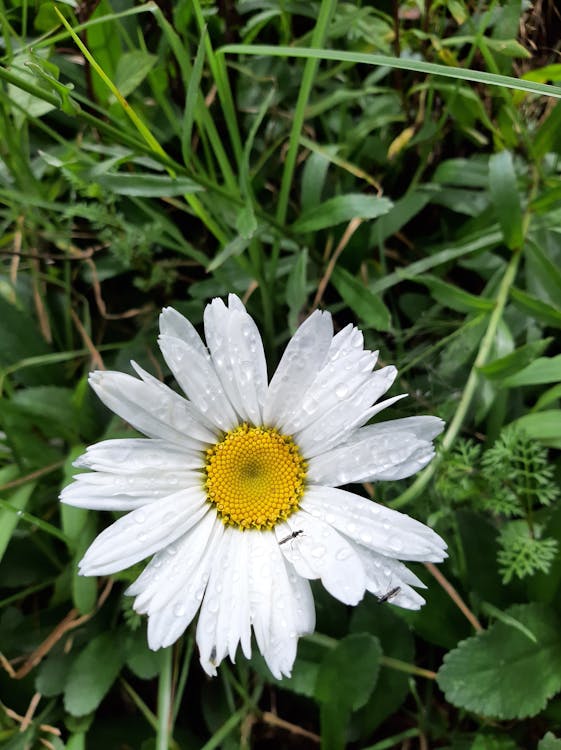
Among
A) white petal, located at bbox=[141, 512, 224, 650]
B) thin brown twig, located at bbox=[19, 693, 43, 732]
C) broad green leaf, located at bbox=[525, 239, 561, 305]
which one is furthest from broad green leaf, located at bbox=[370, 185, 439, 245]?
thin brown twig, located at bbox=[19, 693, 43, 732]

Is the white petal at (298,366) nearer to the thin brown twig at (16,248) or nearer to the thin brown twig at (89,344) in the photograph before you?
the thin brown twig at (89,344)

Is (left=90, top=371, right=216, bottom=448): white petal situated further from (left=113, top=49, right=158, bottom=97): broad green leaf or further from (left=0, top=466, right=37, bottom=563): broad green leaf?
(left=113, top=49, right=158, bottom=97): broad green leaf

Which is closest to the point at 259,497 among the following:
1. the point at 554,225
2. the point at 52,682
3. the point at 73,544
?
the point at 73,544

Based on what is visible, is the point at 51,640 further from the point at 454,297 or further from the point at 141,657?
the point at 454,297

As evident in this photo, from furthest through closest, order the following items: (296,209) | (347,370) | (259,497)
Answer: (296,209), (259,497), (347,370)

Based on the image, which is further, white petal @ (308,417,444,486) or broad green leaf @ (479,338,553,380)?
broad green leaf @ (479,338,553,380)

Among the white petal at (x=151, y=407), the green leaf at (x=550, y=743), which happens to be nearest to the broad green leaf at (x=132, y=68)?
the white petal at (x=151, y=407)

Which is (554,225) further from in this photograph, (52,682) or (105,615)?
(52,682)
